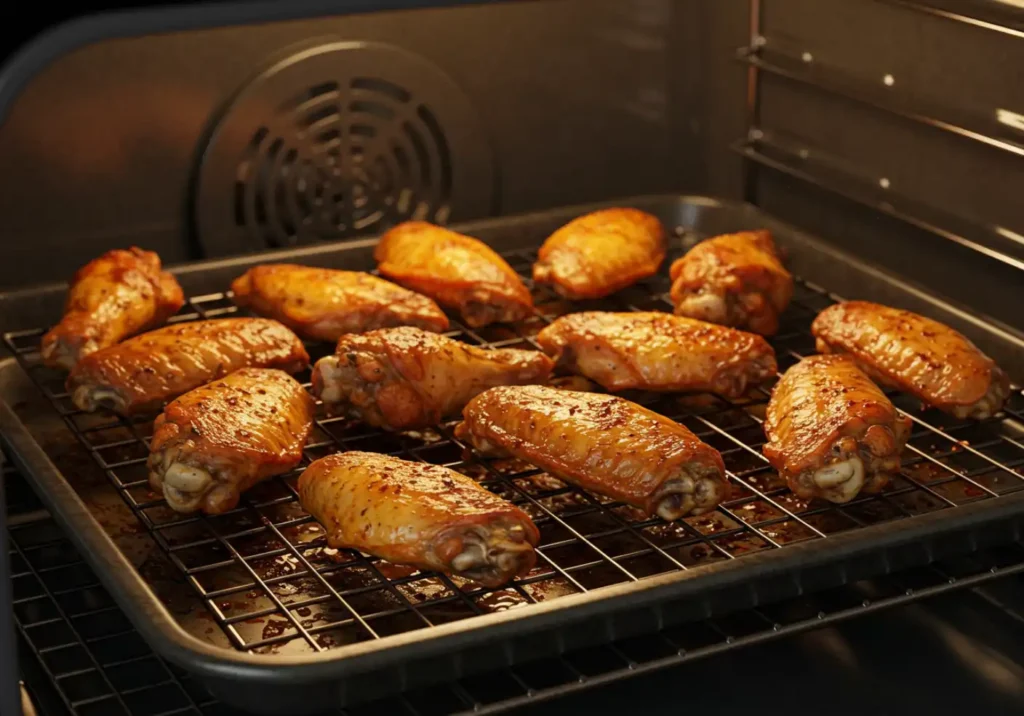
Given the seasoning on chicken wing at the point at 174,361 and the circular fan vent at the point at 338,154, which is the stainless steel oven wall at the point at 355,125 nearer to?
the circular fan vent at the point at 338,154

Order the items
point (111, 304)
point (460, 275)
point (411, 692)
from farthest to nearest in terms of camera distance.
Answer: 1. point (460, 275)
2. point (111, 304)
3. point (411, 692)

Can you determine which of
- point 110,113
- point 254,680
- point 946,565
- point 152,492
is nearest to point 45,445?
point 152,492

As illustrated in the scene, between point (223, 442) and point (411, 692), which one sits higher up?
point (223, 442)

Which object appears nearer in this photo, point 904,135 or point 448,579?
point 448,579

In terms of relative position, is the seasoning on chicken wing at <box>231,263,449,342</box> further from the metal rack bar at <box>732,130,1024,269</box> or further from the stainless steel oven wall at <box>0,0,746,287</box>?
the metal rack bar at <box>732,130,1024,269</box>

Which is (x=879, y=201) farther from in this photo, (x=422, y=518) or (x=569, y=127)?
(x=422, y=518)

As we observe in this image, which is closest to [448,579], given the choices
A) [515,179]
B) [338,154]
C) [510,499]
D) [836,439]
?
[510,499]

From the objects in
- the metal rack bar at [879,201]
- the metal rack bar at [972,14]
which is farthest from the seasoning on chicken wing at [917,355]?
the metal rack bar at [972,14]
